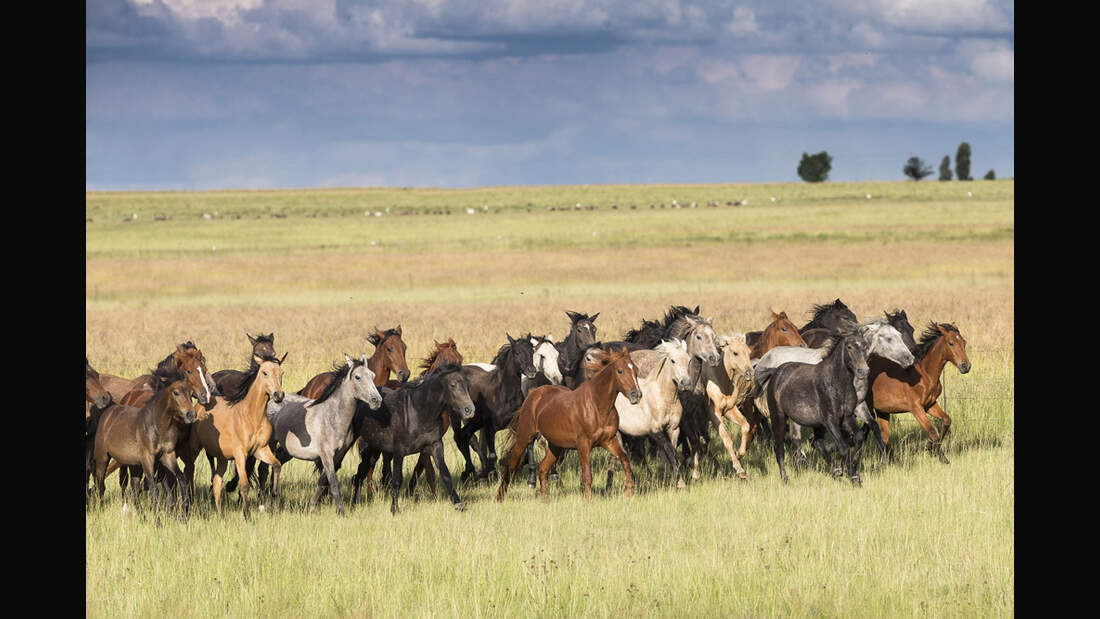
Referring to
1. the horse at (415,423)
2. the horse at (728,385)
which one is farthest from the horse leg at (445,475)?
the horse at (728,385)

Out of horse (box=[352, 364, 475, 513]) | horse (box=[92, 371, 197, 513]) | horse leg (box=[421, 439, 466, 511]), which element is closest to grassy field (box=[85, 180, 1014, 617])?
horse leg (box=[421, 439, 466, 511])

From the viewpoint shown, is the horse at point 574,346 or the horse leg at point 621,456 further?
the horse at point 574,346

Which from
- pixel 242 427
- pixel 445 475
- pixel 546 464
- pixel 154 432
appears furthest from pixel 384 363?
pixel 154 432

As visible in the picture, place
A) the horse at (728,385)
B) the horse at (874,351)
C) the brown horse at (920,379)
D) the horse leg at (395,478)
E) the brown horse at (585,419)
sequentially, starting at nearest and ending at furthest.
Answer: the horse leg at (395,478) → the brown horse at (585,419) → the horse at (874,351) → the horse at (728,385) → the brown horse at (920,379)

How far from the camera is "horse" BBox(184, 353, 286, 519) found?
10.7 meters

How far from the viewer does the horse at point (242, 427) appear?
1073 centimetres

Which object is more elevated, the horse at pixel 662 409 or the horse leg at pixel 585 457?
the horse at pixel 662 409

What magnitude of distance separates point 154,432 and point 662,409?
575 centimetres

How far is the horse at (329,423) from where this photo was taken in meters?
11.0

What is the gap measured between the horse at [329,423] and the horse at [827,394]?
5214 mm

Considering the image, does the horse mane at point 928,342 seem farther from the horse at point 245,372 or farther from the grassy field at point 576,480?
the horse at point 245,372

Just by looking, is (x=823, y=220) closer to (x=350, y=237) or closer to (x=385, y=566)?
(x=350, y=237)

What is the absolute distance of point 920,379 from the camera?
44.6ft

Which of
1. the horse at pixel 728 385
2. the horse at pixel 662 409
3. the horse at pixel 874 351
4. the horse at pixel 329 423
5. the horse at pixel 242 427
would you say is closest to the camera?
the horse at pixel 242 427
